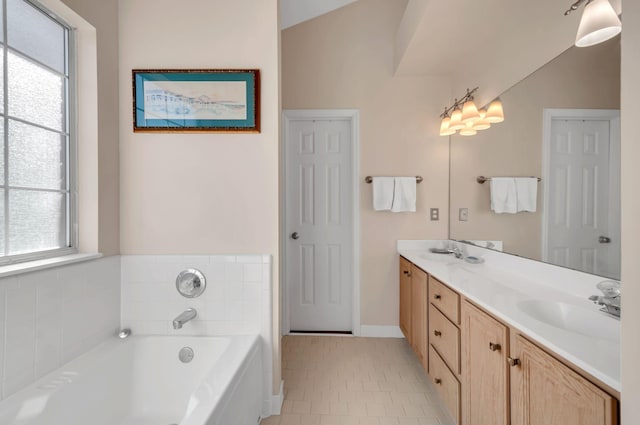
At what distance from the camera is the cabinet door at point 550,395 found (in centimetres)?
70

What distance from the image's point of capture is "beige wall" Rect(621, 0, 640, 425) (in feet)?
1.95

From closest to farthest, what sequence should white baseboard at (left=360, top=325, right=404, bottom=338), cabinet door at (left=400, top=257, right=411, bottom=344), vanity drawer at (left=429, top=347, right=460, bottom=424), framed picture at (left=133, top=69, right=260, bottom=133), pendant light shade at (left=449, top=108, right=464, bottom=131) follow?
vanity drawer at (left=429, top=347, right=460, bottom=424) < framed picture at (left=133, top=69, right=260, bottom=133) < pendant light shade at (left=449, top=108, right=464, bottom=131) < cabinet door at (left=400, top=257, right=411, bottom=344) < white baseboard at (left=360, top=325, right=404, bottom=338)

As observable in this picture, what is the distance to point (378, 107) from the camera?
2.61 m

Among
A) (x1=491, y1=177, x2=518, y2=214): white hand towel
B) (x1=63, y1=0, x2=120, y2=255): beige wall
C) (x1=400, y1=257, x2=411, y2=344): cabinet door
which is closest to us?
(x1=63, y1=0, x2=120, y2=255): beige wall

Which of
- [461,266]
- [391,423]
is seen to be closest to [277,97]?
[461,266]

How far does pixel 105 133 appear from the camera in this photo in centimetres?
156

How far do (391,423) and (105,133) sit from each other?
223 cm

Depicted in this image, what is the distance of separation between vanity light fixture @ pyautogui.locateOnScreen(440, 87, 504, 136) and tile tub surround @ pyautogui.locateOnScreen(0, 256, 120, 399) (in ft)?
8.01

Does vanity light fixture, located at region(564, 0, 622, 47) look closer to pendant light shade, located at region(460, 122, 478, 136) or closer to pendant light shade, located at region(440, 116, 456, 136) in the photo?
pendant light shade, located at region(460, 122, 478, 136)

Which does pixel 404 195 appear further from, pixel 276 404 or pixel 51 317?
pixel 51 317

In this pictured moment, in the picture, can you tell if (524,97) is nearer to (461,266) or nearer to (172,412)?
(461,266)

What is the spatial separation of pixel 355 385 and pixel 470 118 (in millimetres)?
2001

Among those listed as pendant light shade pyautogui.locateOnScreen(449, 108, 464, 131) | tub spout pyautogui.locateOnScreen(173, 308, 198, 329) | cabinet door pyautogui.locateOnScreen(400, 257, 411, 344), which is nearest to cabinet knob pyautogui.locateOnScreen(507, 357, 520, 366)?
cabinet door pyautogui.locateOnScreen(400, 257, 411, 344)

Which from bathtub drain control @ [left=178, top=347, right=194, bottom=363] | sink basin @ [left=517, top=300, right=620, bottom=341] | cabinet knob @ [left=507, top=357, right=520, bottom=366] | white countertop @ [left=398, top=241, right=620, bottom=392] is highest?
white countertop @ [left=398, top=241, right=620, bottom=392]
